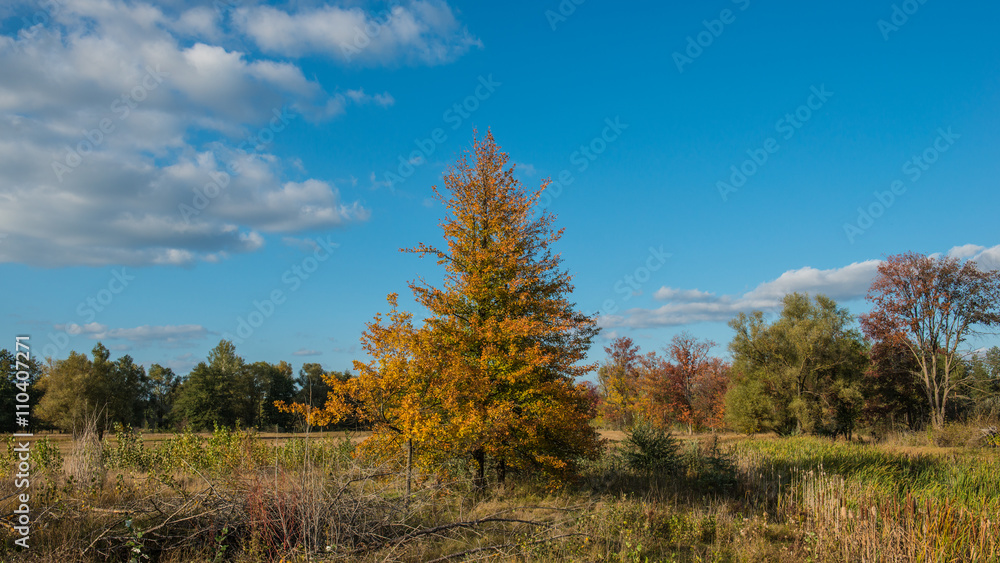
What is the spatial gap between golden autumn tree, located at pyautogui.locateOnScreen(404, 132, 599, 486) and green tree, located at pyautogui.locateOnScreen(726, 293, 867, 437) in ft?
84.1

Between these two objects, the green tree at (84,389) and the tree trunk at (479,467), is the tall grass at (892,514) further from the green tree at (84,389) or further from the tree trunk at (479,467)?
the green tree at (84,389)

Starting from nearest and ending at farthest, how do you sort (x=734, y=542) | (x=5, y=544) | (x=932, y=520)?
(x=5, y=544) < (x=932, y=520) < (x=734, y=542)

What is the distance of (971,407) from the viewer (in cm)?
3347

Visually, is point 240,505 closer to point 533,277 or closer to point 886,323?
point 533,277

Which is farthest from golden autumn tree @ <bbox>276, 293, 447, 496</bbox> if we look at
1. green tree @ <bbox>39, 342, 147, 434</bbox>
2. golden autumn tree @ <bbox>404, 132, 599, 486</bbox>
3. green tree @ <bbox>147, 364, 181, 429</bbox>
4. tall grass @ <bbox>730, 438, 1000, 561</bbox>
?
green tree @ <bbox>147, 364, 181, 429</bbox>

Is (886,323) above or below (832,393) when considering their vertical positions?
above

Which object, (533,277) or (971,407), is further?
(971,407)

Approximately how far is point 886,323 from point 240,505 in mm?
37881

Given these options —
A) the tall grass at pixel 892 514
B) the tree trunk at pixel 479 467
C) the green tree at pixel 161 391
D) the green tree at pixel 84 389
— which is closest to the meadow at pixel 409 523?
the tall grass at pixel 892 514

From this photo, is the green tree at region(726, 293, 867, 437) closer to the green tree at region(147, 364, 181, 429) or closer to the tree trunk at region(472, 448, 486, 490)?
the tree trunk at region(472, 448, 486, 490)

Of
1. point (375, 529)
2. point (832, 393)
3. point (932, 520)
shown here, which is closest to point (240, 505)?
point (375, 529)

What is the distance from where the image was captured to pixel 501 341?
12289mm

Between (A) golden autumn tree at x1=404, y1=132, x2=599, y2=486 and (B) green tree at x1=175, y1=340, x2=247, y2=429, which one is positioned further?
(B) green tree at x1=175, y1=340, x2=247, y2=429

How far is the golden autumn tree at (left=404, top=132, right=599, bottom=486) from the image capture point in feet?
36.7
